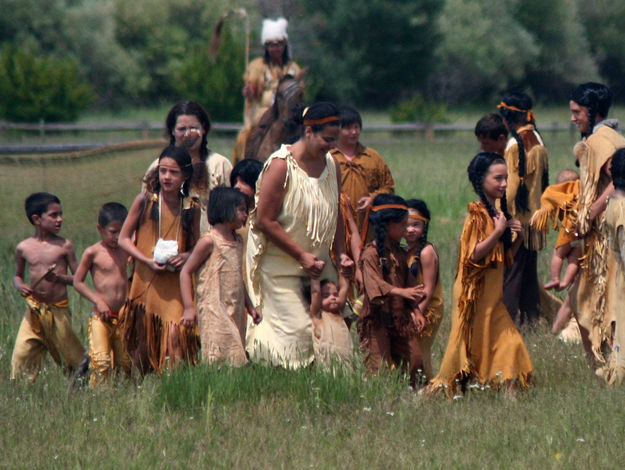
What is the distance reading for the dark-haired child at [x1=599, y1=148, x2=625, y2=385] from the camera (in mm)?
6840

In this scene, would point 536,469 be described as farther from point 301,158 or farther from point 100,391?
point 100,391

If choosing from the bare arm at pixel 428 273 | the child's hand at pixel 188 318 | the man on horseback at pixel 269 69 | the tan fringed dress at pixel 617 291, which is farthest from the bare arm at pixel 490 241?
the man on horseback at pixel 269 69

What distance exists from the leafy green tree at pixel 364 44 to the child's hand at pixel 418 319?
48.3 m

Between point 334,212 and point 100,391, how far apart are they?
1.86m

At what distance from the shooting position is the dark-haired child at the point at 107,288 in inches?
292

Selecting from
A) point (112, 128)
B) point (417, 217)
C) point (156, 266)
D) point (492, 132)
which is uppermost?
point (492, 132)

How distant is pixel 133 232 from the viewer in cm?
726

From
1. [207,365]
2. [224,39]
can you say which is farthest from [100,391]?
[224,39]

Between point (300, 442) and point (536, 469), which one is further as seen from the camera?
point (300, 442)

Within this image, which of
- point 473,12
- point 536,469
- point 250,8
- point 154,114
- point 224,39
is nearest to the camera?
point 536,469

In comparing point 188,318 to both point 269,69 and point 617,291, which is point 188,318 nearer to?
point 617,291

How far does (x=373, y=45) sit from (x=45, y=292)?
49.8m

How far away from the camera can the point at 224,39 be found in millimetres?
44719

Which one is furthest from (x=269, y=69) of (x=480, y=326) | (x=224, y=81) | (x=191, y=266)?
(x=224, y=81)
